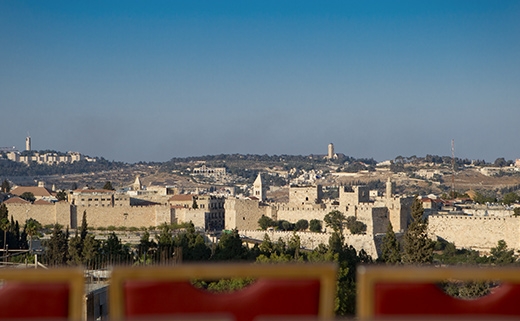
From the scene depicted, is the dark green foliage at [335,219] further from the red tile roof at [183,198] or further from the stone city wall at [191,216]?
the red tile roof at [183,198]

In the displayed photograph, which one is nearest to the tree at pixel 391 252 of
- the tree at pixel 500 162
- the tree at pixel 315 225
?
the tree at pixel 315 225

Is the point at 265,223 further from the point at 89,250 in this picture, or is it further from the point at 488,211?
the point at 89,250

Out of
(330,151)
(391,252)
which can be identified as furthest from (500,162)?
(391,252)

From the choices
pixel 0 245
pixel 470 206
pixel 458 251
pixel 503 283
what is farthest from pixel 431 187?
pixel 503 283

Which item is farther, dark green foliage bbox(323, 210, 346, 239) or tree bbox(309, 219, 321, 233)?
tree bbox(309, 219, 321, 233)

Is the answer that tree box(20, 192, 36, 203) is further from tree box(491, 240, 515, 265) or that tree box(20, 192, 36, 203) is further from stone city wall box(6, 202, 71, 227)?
tree box(491, 240, 515, 265)

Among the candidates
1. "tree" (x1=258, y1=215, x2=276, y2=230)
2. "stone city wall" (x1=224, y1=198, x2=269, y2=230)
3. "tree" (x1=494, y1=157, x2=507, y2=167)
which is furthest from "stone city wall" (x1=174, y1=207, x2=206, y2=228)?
"tree" (x1=494, y1=157, x2=507, y2=167)
